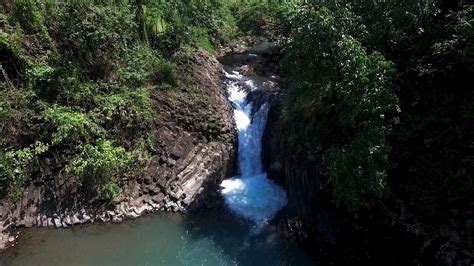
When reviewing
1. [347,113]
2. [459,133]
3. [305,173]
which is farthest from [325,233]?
[459,133]

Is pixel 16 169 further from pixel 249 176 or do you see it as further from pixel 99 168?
pixel 249 176

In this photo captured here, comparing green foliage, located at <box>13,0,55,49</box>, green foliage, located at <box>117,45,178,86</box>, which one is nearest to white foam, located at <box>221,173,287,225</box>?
green foliage, located at <box>117,45,178,86</box>

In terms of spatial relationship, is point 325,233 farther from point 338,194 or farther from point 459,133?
point 459,133

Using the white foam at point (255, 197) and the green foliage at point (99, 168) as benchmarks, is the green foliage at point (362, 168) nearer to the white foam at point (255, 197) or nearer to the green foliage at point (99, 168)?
the white foam at point (255, 197)

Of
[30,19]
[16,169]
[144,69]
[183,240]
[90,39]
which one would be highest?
[30,19]

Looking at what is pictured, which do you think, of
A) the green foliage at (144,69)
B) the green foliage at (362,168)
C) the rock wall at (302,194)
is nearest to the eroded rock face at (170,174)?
the green foliage at (144,69)

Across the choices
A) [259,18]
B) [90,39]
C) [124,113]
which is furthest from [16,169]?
[259,18]
